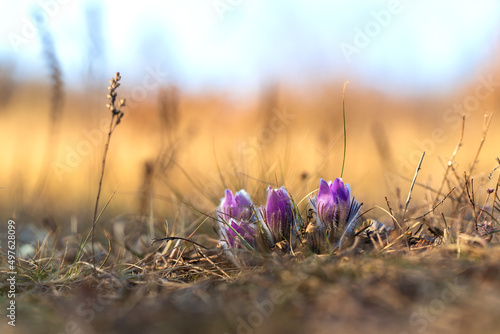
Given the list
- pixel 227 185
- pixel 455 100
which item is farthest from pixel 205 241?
pixel 455 100

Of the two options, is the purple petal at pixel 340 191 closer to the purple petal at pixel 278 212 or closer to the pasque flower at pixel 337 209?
the pasque flower at pixel 337 209

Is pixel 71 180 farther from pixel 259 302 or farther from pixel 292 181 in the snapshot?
pixel 259 302

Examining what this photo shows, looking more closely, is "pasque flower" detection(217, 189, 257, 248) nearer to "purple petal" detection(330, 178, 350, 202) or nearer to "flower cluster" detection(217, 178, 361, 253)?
Answer: "flower cluster" detection(217, 178, 361, 253)
